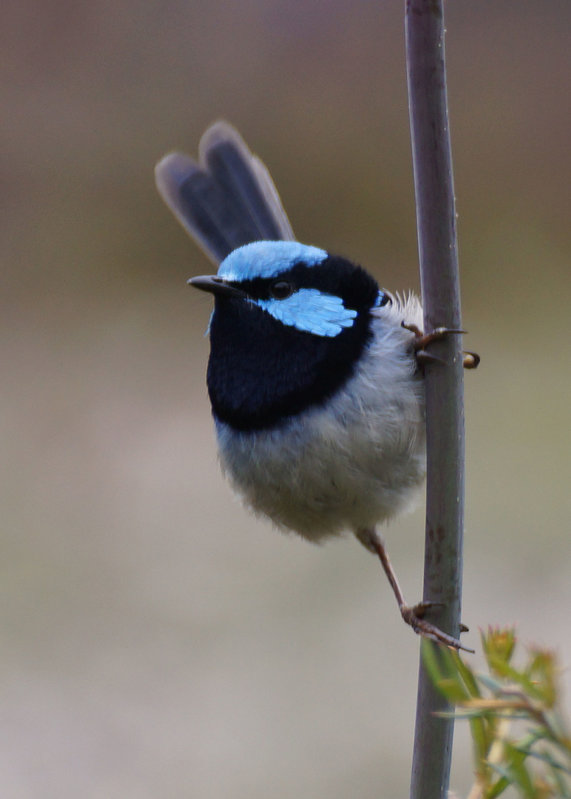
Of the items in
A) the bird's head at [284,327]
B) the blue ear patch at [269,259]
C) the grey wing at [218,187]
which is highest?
the grey wing at [218,187]

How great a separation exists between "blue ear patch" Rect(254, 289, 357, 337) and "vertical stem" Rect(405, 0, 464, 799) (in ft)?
2.23

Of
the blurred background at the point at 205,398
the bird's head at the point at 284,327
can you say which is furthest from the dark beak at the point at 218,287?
the blurred background at the point at 205,398

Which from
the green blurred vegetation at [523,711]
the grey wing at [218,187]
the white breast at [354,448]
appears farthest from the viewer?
the grey wing at [218,187]

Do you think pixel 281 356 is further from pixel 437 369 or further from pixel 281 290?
pixel 437 369

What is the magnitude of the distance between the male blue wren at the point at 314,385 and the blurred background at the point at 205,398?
69.2 inches

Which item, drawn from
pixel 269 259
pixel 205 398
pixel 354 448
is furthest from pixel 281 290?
pixel 205 398

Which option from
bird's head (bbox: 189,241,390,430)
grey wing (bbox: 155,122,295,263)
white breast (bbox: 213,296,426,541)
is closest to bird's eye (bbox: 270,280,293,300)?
bird's head (bbox: 189,241,390,430)

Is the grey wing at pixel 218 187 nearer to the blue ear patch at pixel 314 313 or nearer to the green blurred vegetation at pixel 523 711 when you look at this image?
the blue ear patch at pixel 314 313

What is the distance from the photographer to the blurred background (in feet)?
12.3

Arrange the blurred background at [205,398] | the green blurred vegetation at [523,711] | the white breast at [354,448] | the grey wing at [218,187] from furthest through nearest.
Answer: the blurred background at [205,398] < the grey wing at [218,187] < the white breast at [354,448] < the green blurred vegetation at [523,711]

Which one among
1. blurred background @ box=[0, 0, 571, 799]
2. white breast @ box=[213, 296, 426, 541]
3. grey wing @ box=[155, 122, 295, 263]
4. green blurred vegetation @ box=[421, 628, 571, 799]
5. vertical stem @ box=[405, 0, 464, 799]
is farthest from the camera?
blurred background @ box=[0, 0, 571, 799]

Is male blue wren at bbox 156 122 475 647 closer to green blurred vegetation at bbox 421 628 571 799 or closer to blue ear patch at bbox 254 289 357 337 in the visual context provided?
blue ear patch at bbox 254 289 357 337

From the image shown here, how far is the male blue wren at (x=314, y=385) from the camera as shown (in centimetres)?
190

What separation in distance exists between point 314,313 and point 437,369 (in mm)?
724
